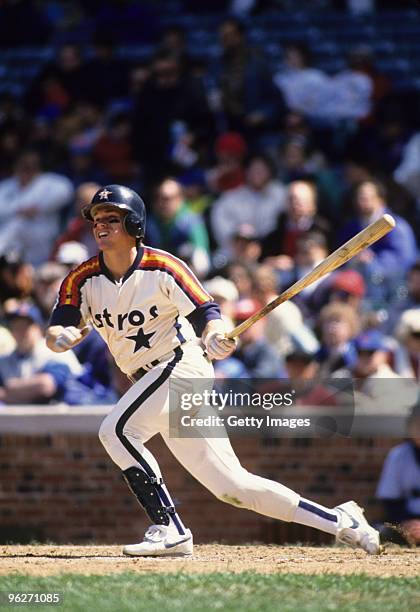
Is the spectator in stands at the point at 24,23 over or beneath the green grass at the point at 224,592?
over

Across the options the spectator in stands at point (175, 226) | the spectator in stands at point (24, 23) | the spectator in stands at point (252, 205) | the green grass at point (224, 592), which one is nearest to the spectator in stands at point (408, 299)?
the spectator in stands at point (252, 205)

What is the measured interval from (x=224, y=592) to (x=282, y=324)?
14.3ft

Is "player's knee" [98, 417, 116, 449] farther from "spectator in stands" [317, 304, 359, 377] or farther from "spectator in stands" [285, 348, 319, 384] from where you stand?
"spectator in stands" [317, 304, 359, 377]

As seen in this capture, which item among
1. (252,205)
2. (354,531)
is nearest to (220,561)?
(354,531)

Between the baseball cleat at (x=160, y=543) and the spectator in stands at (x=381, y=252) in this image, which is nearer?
the baseball cleat at (x=160, y=543)

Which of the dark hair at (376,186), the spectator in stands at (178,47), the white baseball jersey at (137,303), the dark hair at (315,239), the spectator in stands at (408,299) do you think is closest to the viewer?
the white baseball jersey at (137,303)

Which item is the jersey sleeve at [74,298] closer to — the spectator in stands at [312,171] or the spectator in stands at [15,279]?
the spectator in stands at [15,279]

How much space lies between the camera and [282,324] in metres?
9.77

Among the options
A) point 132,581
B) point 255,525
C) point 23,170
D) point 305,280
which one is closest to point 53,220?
point 23,170

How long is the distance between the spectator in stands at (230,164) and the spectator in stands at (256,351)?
85.1 inches

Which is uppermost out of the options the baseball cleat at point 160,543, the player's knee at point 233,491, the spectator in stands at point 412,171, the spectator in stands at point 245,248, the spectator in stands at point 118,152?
the spectator in stands at point 118,152

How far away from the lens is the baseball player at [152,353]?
6387 millimetres

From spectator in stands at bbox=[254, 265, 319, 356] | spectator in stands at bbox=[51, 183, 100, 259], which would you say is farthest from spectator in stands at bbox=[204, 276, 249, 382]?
spectator in stands at bbox=[51, 183, 100, 259]

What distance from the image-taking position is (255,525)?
9.33m
